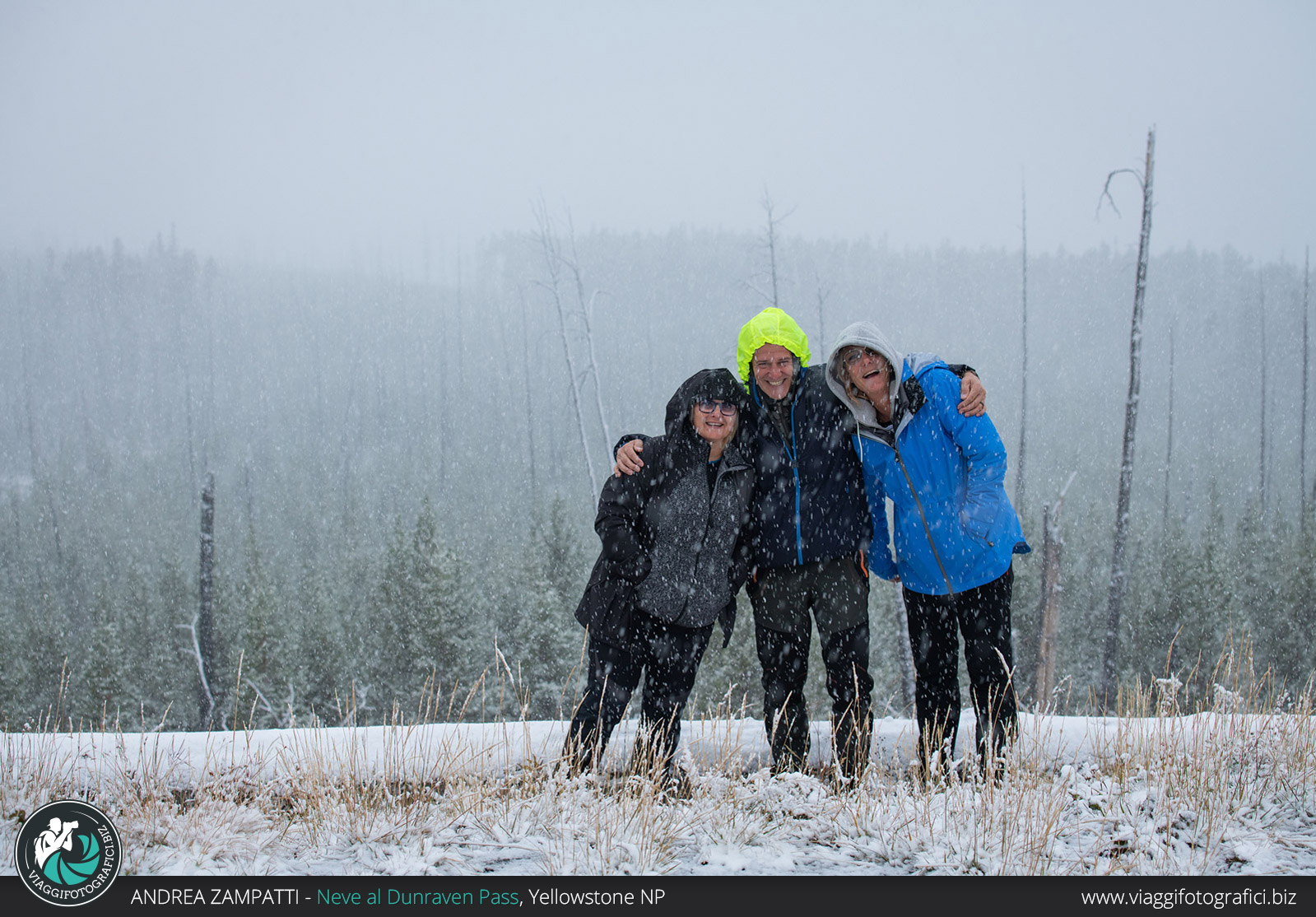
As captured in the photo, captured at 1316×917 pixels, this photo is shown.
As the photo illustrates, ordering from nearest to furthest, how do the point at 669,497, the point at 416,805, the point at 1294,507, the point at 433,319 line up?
1. the point at 416,805
2. the point at 669,497
3. the point at 1294,507
4. the point at 433,319

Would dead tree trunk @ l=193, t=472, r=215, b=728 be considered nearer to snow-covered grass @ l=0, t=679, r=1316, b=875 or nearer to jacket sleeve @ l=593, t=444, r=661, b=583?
snow-covered grass @ l=0, t=679, r=1316, b=875

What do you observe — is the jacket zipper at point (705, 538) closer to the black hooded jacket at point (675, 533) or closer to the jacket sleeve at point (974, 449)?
the black hooded jacket at point (675, 533)

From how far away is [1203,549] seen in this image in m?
21.1

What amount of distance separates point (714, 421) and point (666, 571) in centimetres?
64

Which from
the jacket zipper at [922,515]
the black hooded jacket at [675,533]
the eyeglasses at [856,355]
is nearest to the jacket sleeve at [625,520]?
the black hooded jacket at [675,533]

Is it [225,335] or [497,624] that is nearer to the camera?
[497,624]

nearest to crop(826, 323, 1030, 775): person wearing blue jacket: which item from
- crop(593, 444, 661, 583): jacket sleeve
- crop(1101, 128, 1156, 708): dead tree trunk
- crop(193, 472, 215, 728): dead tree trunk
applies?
crop(593, 444, 661, 583): jacket sleeve

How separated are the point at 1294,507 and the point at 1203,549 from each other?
132 feet

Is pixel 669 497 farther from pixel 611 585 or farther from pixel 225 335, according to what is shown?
pixel 225 335

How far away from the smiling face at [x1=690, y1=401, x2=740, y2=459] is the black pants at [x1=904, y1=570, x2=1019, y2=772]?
1.07 metres

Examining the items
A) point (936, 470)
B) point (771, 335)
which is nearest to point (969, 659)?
point (936, 470)

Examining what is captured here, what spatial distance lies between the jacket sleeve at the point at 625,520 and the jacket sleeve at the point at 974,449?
3.81 ft
